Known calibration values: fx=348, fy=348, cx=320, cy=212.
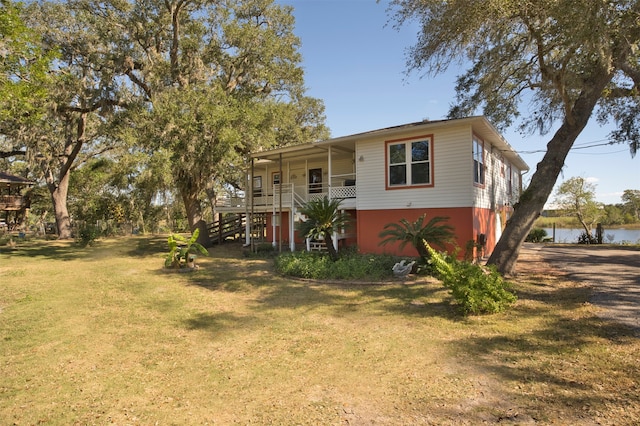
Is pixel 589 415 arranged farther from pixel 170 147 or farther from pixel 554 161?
pixel 170 147

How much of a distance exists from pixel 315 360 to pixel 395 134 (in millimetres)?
10248

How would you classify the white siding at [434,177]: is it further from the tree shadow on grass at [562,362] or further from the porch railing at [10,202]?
the porch railing at [10,202]

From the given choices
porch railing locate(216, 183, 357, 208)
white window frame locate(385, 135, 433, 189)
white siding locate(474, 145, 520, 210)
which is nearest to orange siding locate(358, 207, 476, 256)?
white siding locate(474, 145, 520, 210)

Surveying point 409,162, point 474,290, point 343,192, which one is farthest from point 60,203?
point 474,290

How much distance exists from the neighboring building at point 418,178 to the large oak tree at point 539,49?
6.93 feet

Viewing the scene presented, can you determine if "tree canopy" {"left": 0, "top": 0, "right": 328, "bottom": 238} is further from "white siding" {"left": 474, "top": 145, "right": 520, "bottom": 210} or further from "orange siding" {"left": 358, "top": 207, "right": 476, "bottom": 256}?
"white siding" {"left": 474, "top": 145, "right": 520, "bottom": 210}

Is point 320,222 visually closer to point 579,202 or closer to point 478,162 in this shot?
point 478,162

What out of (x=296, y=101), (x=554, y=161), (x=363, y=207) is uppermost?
(x=296, y=101)

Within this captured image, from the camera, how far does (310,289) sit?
29.9ft

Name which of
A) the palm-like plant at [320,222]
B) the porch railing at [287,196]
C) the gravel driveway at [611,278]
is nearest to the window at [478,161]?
the gravel driveway at [611,278]

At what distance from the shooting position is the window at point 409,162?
502 inches

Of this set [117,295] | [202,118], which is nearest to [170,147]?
[202,118]

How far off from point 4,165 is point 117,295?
3731 centimetres

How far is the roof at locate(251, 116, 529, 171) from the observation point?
11.8 metres
